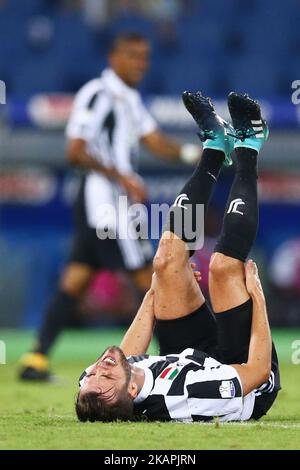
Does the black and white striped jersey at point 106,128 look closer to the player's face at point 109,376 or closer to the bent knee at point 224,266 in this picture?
the bent knee at point 224,266

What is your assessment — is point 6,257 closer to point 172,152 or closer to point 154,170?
point 154,170

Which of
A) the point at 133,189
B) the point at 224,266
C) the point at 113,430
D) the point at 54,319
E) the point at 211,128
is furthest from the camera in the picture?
the point at 54,319

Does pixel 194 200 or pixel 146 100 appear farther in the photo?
pixel 146 100

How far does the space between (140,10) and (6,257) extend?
4.35m

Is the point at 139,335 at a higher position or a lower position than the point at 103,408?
higher

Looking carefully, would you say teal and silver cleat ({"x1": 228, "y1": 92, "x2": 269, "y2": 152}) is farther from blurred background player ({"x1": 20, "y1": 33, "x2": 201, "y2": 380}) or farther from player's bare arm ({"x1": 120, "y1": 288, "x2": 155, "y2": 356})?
blurred background player ({"x1": 20, "y1": 33, "x2": 201, "y2": 380})

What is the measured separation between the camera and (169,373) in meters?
5.00

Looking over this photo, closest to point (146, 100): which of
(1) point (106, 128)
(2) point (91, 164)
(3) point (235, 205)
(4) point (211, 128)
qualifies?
(1) point (106, 128)

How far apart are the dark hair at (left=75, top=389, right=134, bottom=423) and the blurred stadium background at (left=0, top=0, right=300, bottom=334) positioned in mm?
8205

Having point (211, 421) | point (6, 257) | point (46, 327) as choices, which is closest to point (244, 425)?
point (211, 421)

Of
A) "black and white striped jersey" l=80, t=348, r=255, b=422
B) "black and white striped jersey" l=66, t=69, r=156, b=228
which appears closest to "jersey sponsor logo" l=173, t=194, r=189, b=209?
"black and white striped jersey" l=80, t=348, r=255, b=422

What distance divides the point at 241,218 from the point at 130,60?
374 cm

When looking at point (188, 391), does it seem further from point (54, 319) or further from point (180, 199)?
point (54, 319)

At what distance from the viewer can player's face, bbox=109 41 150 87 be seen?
Answer: 882cm
